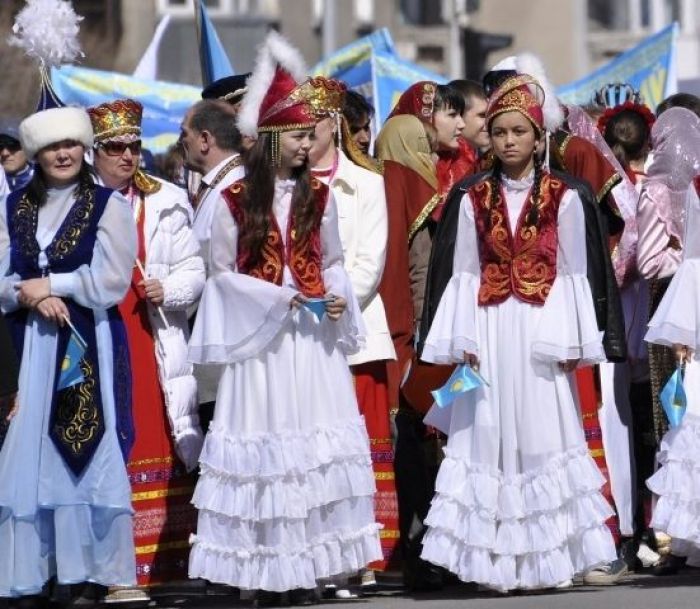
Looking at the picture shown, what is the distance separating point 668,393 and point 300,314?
1727 millimetres

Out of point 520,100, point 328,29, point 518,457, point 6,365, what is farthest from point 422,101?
point 328,29

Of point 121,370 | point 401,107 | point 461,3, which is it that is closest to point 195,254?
point 121,370

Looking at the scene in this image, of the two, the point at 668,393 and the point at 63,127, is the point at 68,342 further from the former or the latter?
the point at 668,393

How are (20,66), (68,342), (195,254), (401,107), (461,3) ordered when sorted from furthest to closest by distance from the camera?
(461,3), (20,66), (401,107), (195,254), (68,342)

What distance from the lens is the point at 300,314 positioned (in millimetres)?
10945

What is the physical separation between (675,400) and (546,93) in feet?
4.83

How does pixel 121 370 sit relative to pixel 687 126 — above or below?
below

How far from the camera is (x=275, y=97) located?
435 inches

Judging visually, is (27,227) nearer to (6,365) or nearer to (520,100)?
(6,365)

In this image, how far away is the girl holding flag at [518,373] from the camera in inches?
429

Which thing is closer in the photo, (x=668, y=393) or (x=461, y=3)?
(x=668, y=393)

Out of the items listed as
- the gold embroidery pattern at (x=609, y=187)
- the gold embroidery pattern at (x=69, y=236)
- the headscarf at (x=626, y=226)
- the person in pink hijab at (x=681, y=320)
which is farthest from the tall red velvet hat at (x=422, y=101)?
the gold embroidery pattern at (x=69, y=236)

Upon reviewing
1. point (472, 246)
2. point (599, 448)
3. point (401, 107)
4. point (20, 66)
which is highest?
point (20, 66)

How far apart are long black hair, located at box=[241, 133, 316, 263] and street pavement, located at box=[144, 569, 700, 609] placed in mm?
1593
